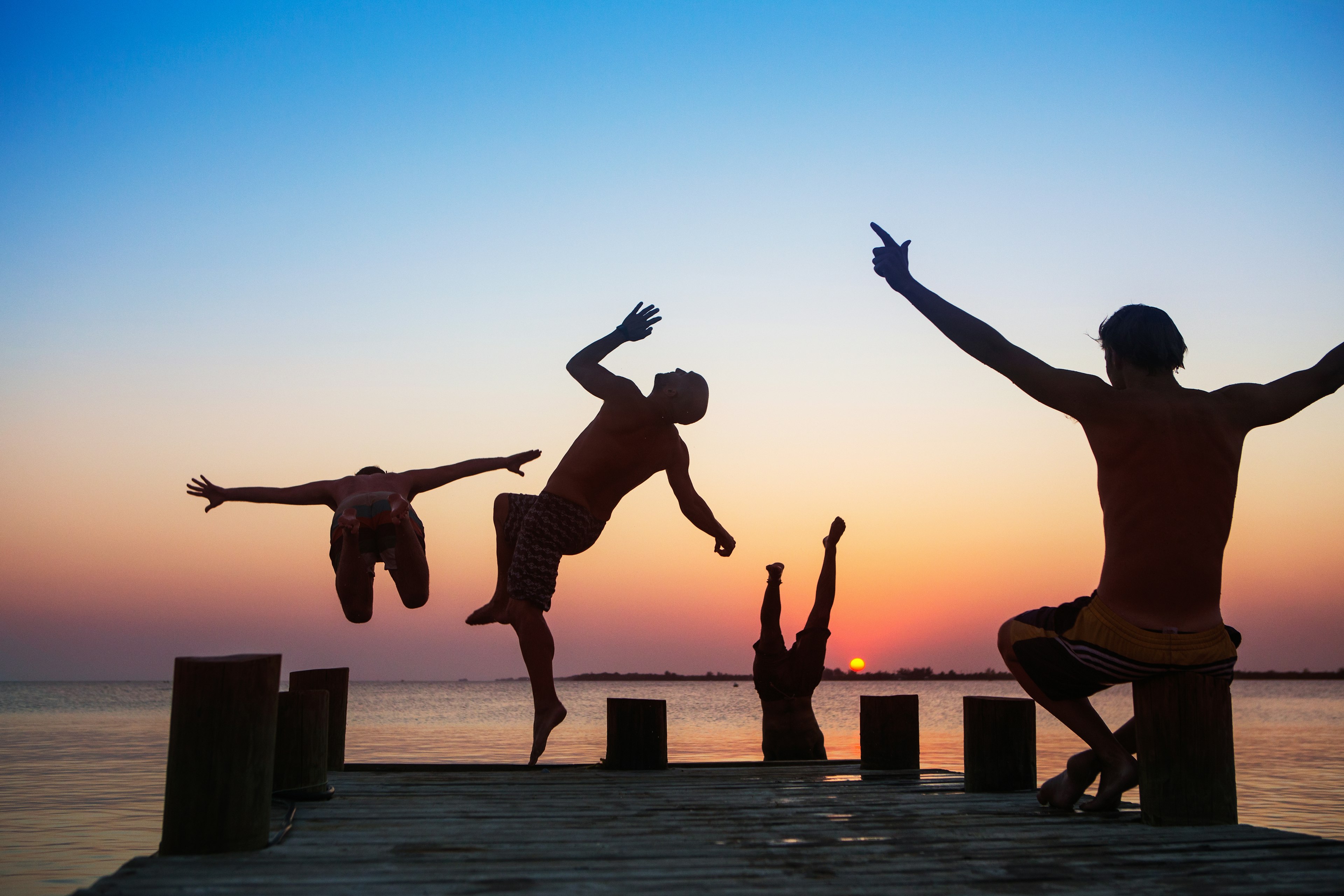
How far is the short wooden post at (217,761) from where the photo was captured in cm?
336

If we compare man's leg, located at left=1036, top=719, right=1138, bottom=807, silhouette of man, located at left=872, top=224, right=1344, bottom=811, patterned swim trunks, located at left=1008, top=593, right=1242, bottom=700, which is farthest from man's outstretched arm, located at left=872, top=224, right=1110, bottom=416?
man's leg, located at left=1036, top=719, right=1138, bottom=807

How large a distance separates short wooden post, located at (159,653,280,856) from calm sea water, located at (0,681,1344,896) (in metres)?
3.72

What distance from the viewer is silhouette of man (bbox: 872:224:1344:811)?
3.99 metres

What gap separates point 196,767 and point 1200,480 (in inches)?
154

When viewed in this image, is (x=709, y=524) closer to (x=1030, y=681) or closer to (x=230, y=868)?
(x=1030, y=681)

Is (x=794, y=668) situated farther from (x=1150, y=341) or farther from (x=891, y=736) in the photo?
(x=1150, y=341)

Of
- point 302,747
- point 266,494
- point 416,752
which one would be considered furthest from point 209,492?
point 416,752

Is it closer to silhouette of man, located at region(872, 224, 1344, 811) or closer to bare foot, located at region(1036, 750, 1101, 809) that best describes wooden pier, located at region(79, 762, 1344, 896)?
bare foot, located at region(1036, 750, 1101, 809)

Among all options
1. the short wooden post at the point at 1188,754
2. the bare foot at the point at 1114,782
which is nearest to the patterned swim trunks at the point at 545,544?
the bare foot at the point at 1114,782

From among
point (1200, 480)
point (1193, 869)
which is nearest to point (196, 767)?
point (1193, 869)

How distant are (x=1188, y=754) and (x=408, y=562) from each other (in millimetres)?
5907

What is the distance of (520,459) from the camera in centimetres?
885

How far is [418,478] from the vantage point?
28.8 feet

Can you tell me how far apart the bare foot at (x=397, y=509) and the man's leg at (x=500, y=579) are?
0.90m
